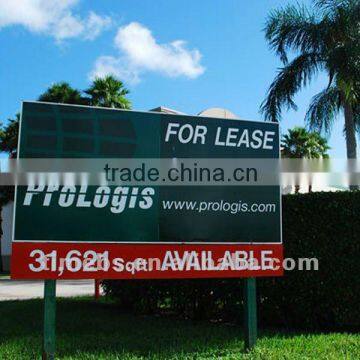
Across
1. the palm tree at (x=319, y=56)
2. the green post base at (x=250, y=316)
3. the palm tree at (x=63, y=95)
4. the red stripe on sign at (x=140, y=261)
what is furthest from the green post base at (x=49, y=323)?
the palm tree at (x=63, y=95)

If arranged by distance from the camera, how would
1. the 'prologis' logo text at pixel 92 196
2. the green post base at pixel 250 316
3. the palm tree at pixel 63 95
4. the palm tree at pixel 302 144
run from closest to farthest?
1. the 'prologis' logo text at pixel 92 196
2. the green post base at pixel 250 316
3. the palm tree at pixel 63 95
4. the palm tree at pixel 302 144

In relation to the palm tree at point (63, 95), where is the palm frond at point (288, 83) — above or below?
below

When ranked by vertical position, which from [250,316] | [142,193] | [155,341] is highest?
[142,193]

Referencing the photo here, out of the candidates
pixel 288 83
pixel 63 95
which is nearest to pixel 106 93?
pixel 63 95

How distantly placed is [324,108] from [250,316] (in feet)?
42.5

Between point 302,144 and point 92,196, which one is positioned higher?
point 302,144

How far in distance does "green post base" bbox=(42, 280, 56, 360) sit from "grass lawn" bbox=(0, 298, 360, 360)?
0.49 meters

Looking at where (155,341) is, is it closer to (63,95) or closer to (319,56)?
(319,56)

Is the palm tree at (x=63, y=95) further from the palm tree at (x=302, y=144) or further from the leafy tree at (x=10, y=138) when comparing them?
the palm tree at (x=302, y=144)

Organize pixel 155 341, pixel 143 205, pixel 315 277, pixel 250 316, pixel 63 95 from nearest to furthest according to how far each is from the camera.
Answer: pixel 143 205, pixel 250 316, pixel 155 341, pixel 315 277, pixel 63 95

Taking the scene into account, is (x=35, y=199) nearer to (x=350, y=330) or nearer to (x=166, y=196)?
(x=166, y=196)

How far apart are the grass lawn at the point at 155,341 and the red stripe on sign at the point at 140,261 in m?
1.00

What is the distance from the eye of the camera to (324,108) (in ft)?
61.8

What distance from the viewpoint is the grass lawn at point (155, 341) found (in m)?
6.83
